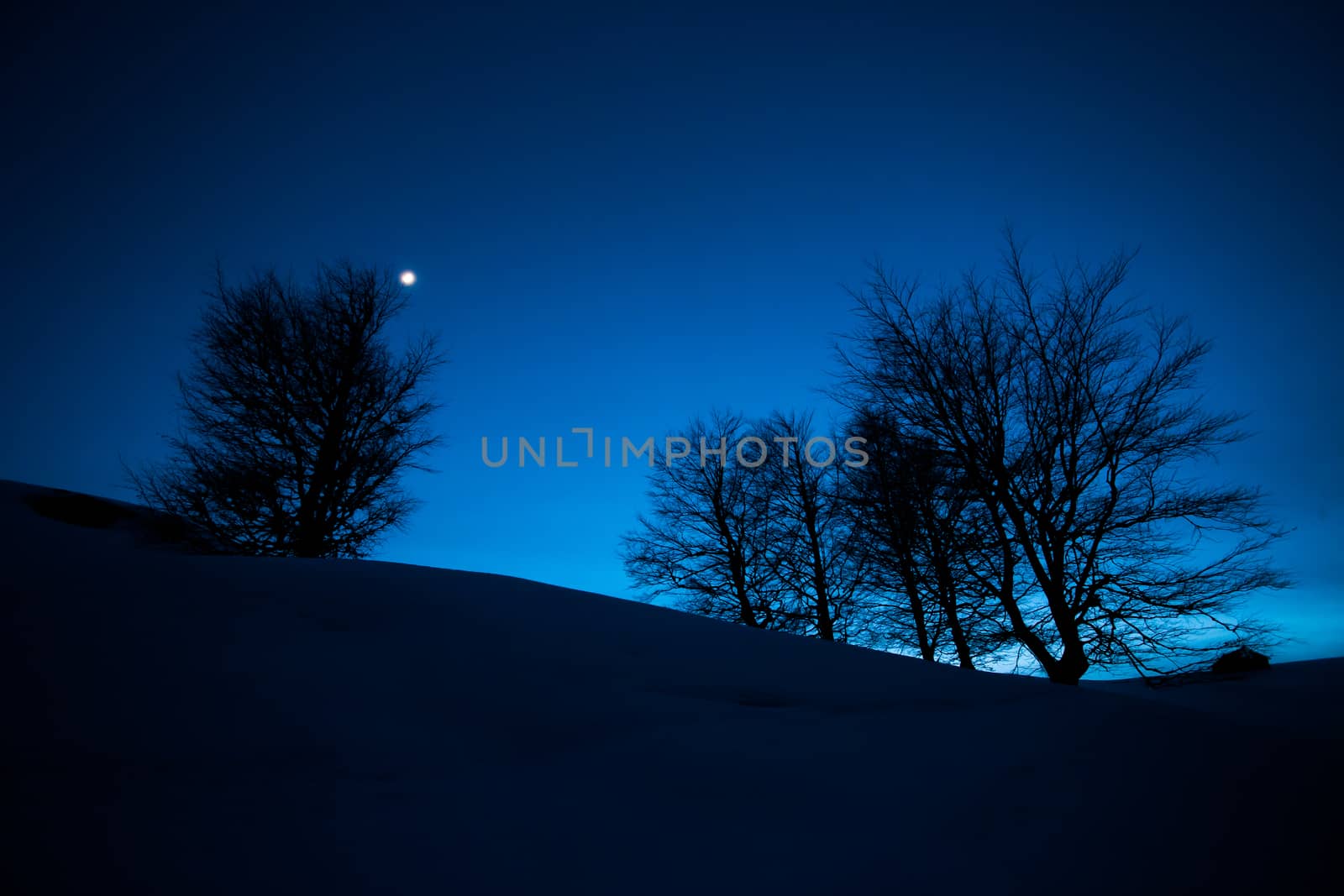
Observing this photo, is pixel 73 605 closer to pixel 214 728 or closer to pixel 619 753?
pixel 214 728

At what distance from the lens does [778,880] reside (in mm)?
1143

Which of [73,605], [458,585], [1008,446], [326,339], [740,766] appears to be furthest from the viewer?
[326,339]

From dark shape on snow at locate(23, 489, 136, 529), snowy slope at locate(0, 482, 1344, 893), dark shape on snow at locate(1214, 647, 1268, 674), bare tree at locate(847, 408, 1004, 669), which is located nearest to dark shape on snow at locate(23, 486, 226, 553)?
dark shape on snow at locate(23, 489, 136, 529)

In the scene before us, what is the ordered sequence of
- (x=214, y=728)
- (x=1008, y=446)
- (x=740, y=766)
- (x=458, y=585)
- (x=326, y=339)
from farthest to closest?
(x=326, y=339) < (x=1008, y=446) < (x=458, y=585) < (x=740, y=766) < (x=214, y=728)

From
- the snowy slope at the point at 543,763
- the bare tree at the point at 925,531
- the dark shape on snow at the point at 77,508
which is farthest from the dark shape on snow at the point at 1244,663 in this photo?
the dark shape on snow at the point at 77,508

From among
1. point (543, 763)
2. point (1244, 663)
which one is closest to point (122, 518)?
point (543, 763)

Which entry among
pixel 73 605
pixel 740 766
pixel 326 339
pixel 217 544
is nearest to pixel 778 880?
pixel 740 766

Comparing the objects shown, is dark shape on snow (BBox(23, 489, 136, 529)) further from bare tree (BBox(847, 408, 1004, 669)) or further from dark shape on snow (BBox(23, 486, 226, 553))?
bare tree (BBox(847, 408, 1004, 669))

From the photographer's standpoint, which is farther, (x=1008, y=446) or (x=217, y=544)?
(x=217, y=544)

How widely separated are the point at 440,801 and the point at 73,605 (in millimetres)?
1662

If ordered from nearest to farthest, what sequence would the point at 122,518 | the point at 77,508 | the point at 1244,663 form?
1. the point at 77,508
2. the point at 122,518
3. the point at 1244,663

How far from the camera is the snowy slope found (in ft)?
3.67

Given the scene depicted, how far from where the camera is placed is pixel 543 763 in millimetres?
1477

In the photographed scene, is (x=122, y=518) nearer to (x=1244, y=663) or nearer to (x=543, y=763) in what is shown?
(x=543, y=763)
